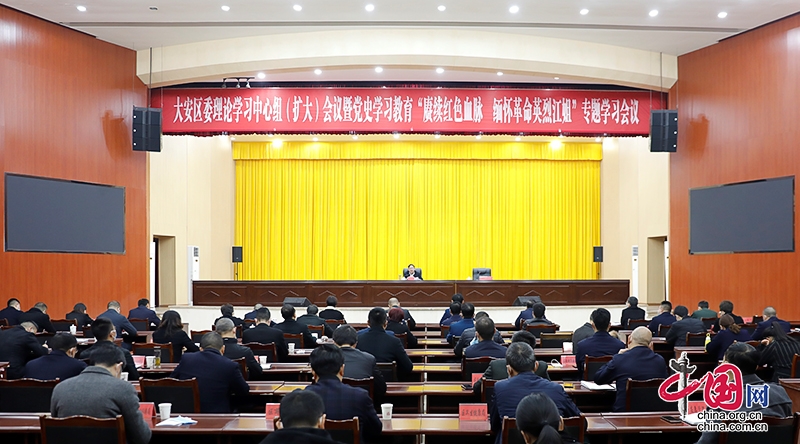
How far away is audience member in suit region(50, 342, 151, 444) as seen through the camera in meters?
3.18

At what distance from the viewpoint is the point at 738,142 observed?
11.3 m

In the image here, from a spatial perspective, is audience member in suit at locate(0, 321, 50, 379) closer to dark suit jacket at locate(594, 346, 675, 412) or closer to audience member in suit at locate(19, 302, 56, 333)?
audience member in suit at locate(19, 302, 56, 333)

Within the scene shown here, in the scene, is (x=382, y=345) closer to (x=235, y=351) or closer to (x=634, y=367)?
(x=235, y=351)

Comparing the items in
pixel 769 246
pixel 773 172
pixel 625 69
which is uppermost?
Result: pixel 625 69

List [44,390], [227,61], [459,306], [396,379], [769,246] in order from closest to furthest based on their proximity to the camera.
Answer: [44,390] → [396,379] → [459,306] → [769,246] → [227,61]

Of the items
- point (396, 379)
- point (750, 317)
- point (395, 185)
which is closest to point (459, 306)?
point (396, 379)

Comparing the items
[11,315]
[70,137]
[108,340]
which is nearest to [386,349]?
[108,340]

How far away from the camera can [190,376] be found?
4301mm

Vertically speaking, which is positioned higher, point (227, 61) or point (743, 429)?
point (227, 61)

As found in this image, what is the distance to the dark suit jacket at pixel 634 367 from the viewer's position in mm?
4418

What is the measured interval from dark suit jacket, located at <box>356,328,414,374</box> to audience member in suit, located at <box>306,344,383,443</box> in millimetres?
1878

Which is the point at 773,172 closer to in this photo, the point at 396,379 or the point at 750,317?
the point at 750,317

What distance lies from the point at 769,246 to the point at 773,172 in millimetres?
1071

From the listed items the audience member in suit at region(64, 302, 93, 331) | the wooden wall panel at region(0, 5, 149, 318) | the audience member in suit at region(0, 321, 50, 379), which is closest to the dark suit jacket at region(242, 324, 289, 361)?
the audience member in suit at region(0, 321, 50, 379)
